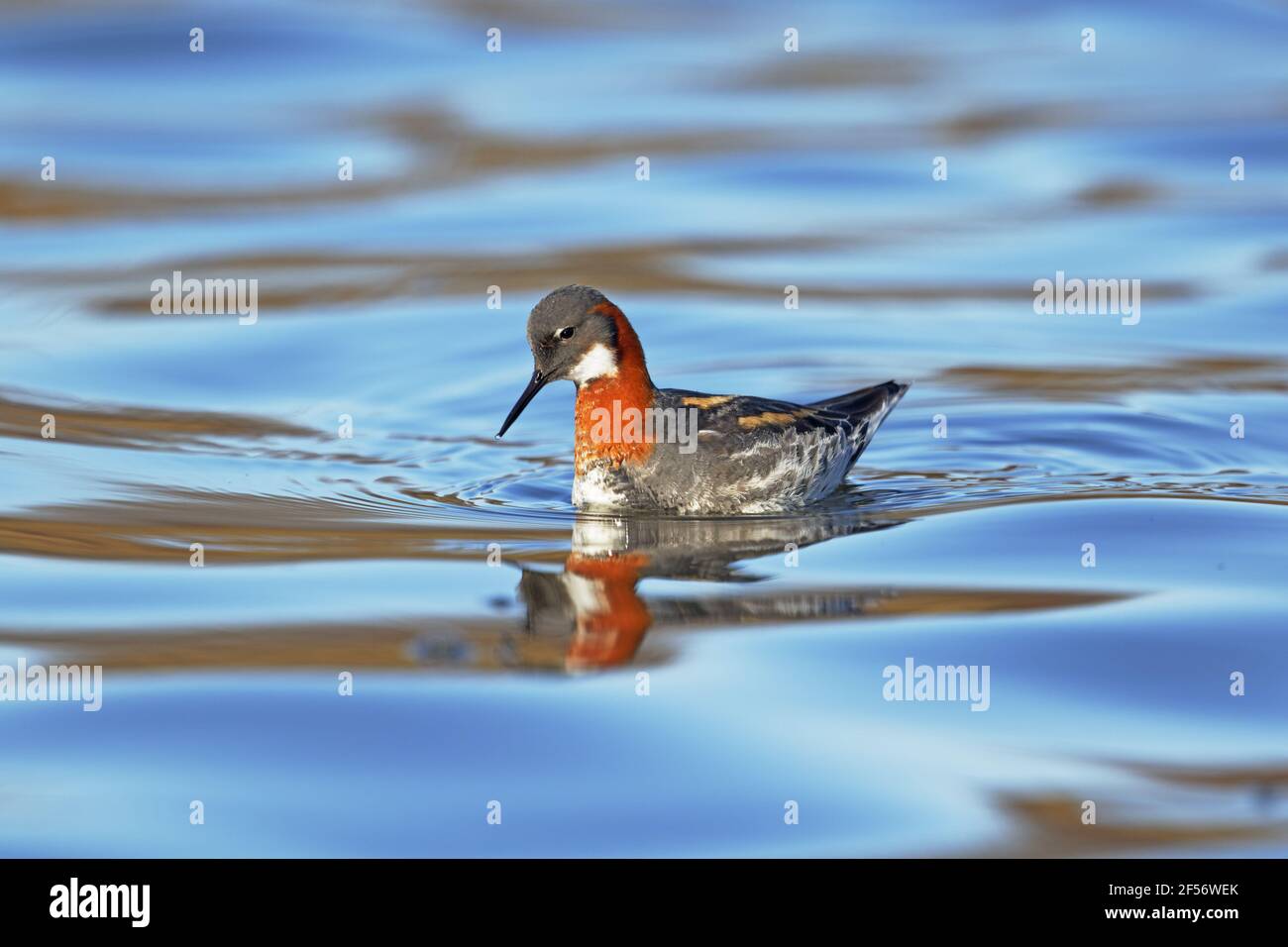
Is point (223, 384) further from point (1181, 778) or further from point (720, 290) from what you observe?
point (1181, 778)

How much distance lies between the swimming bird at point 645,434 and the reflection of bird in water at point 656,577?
0.21 metres

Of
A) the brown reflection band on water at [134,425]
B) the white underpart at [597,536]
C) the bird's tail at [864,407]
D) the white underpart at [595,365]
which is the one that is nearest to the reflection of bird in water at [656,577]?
the white underpart at [597,536]

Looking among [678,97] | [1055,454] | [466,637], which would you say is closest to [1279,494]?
[1055,454]

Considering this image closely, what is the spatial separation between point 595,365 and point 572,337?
0.23 m

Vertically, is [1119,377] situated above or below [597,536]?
above

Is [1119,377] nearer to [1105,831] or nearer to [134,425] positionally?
[134,425]

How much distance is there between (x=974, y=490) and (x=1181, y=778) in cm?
438

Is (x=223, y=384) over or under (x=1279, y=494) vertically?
over

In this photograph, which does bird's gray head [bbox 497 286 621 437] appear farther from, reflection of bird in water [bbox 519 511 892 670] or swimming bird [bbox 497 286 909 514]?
reflection of bird in water [bbox 519 511 892 670]

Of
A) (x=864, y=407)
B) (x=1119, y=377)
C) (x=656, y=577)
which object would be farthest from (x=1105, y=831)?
(x=1119, y=377)

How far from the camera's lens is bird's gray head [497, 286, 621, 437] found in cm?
1076

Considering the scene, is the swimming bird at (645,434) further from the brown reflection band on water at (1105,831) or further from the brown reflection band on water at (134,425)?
the brown reflection band on water at (1105,831)

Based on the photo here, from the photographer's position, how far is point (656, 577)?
9.45 m
